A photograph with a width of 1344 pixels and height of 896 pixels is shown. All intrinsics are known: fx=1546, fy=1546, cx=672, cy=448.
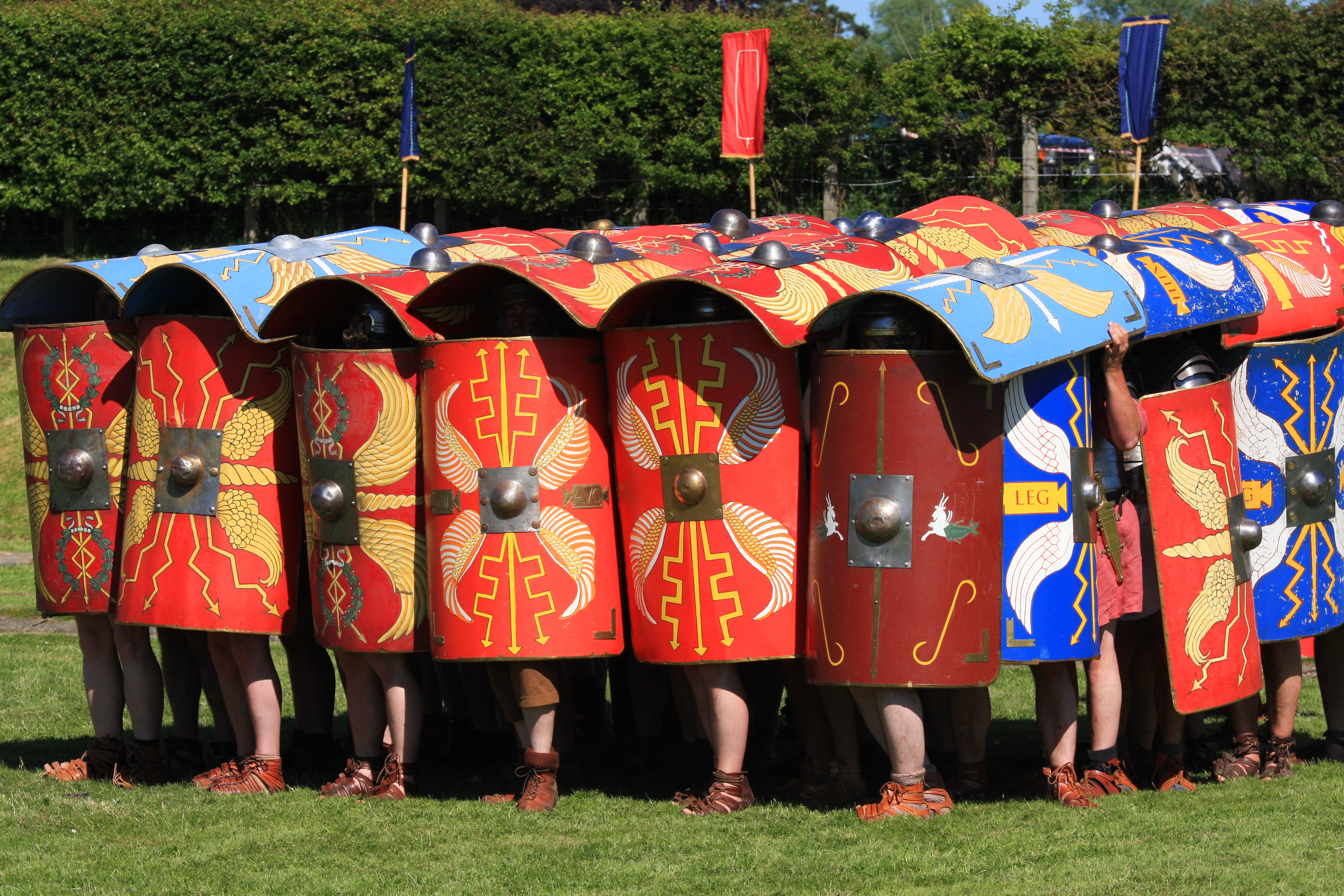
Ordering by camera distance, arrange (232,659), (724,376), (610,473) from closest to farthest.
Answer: (724,376)
(610,473)
(232,659)

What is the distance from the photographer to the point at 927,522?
5.48 meters

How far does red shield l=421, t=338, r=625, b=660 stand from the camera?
597 centimetres

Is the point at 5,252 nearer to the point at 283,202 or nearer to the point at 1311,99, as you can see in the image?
the point at 283,202

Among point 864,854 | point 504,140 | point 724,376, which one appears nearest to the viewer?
point 864,854

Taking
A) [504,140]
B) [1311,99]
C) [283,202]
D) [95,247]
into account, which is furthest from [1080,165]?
[95,247]

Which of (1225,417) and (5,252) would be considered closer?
(1225,417)

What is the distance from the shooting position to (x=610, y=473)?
6176 millimetres

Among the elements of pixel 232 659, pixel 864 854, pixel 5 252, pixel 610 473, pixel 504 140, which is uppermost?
pixel 504 140

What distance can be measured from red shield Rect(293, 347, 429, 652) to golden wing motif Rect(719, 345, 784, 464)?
Result: 1311mm

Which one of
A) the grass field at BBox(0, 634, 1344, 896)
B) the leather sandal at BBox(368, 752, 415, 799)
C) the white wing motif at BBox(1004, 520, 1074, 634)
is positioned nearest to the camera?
the grass field at BBox(0, 634, 1344, 896)

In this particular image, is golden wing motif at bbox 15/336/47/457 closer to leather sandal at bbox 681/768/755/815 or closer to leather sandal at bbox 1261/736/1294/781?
leather sandal at bbox 681/768/755/815

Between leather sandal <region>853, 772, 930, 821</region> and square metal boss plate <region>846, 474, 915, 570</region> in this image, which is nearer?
square metal boss plate <region>846, 474, 915, 570</region>

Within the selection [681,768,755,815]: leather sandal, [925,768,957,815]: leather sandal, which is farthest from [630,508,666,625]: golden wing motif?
[925,768,957,815]: leather sandal

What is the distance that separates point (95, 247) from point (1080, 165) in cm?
1249
